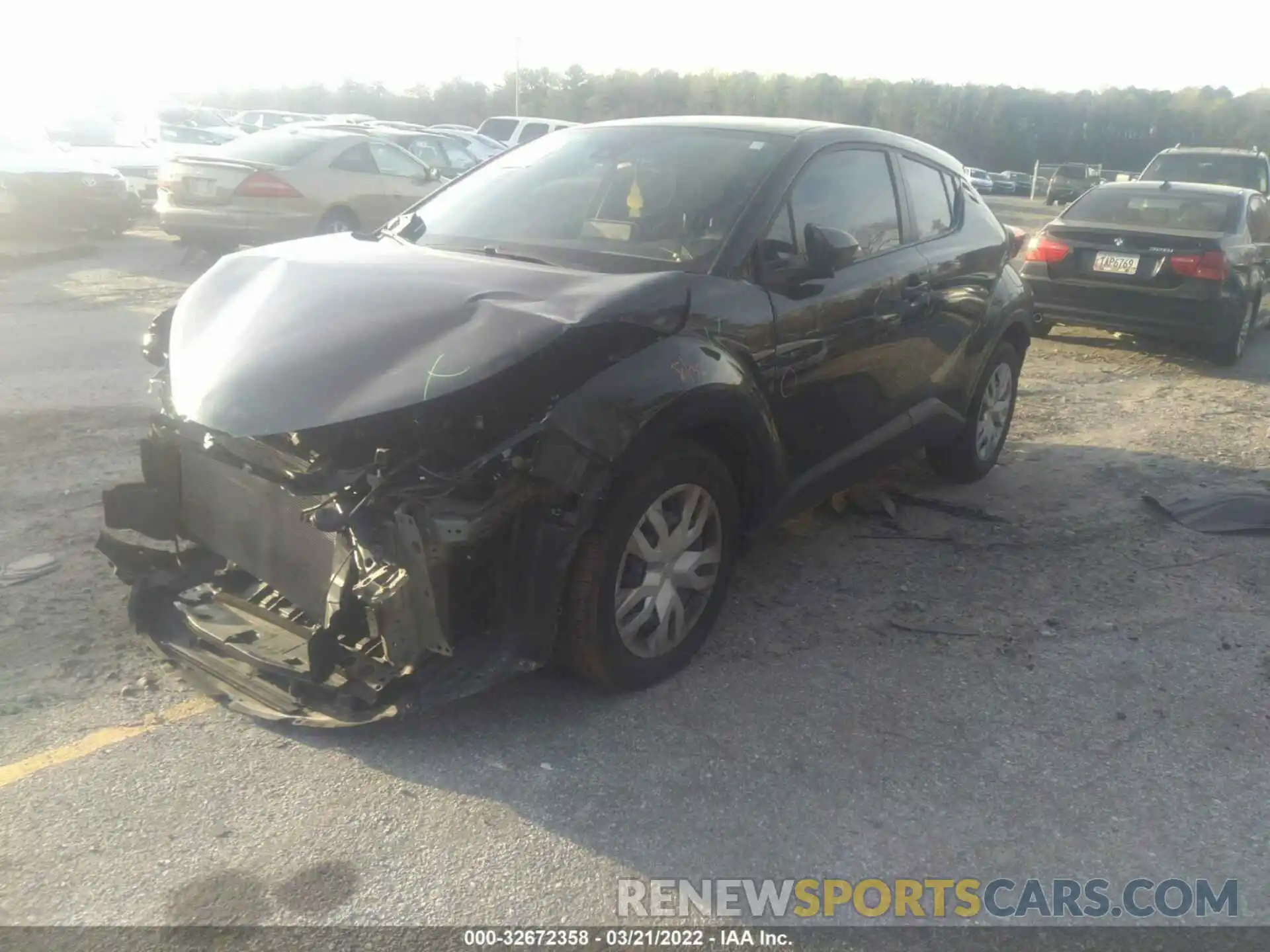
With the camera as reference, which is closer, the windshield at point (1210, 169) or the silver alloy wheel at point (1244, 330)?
the silver alloy wheel at point (1244, 330)

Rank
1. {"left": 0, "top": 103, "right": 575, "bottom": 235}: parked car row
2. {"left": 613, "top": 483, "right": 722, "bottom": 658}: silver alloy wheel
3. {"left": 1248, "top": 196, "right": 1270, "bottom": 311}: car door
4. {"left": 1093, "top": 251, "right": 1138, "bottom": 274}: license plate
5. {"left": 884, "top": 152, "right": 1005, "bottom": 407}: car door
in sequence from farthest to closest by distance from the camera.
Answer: {"left": 0, "top": 103, "right": 575, "bottom": 235}: parked car row → {"left": 1248, "top": 196, "right": 1270, "bottom": 311}: car door → {"left": 1093, "top": 251, "right": 1138, "bottom": 274}: license plate → {"left": 884, "top": 152, "right": 1005, "bottom": 407}: car door → {"left": 613, "top": 483, "right": 722, "bottom": 658}: silver alloy wheel

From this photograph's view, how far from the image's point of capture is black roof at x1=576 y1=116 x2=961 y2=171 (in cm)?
473

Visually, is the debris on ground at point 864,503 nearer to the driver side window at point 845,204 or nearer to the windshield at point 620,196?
the driver side window at point 845,204

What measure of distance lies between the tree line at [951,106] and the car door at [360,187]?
4304 centimetres

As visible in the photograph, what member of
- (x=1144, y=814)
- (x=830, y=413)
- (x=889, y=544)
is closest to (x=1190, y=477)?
(x=889, y=544)

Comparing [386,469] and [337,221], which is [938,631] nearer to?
[386,469]

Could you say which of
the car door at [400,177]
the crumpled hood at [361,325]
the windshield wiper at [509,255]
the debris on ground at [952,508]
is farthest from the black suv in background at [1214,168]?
the crumpled hood at [361,325]

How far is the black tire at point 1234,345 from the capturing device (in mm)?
9742

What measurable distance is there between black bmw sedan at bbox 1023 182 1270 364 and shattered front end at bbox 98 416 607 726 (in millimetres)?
7094

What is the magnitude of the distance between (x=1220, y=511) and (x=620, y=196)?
367cm

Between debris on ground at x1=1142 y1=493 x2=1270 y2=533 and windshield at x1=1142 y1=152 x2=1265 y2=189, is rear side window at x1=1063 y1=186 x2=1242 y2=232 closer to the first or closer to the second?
debris on ground at x1=1142 y1=493 x2=1270 y2=533

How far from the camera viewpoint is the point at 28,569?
4.49 metres

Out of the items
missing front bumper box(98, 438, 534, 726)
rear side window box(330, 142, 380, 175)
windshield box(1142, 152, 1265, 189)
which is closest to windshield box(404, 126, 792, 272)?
missing front bumper box(98, 438, 534, 726)
